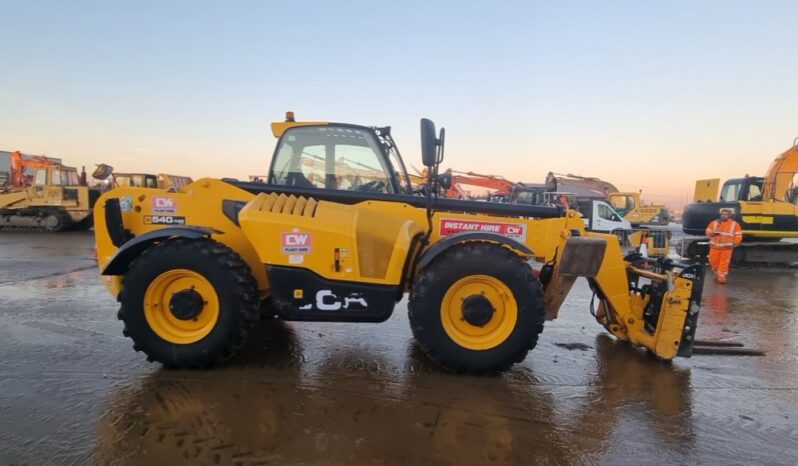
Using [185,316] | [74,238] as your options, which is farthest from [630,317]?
[74,238]

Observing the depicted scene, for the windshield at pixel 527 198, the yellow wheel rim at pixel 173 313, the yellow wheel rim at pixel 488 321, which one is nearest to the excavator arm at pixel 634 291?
the yellow wheel rim at pixel 488 321

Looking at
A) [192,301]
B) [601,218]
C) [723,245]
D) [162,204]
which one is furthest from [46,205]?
[723,245]

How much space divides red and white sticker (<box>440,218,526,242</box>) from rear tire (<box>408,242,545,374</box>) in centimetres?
47

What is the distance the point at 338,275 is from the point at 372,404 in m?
1.04

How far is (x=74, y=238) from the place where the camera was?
15773 millimetres

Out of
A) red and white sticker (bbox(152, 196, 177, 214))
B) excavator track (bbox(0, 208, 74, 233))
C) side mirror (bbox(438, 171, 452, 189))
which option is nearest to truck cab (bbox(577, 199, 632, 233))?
side mirror (bbox(438, 171, 452, 189))

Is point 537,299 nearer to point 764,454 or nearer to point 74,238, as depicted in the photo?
point 764,454

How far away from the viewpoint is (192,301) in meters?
3.67

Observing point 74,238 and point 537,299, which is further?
point 74,238

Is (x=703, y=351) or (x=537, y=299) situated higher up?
(x=537, y=299)

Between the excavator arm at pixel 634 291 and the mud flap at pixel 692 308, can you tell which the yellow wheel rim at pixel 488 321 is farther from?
the mud flap at pixel 692 308

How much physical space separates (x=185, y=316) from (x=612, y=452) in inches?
126

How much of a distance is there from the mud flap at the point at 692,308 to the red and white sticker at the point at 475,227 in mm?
1543

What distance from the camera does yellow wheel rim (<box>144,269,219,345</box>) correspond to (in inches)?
147
